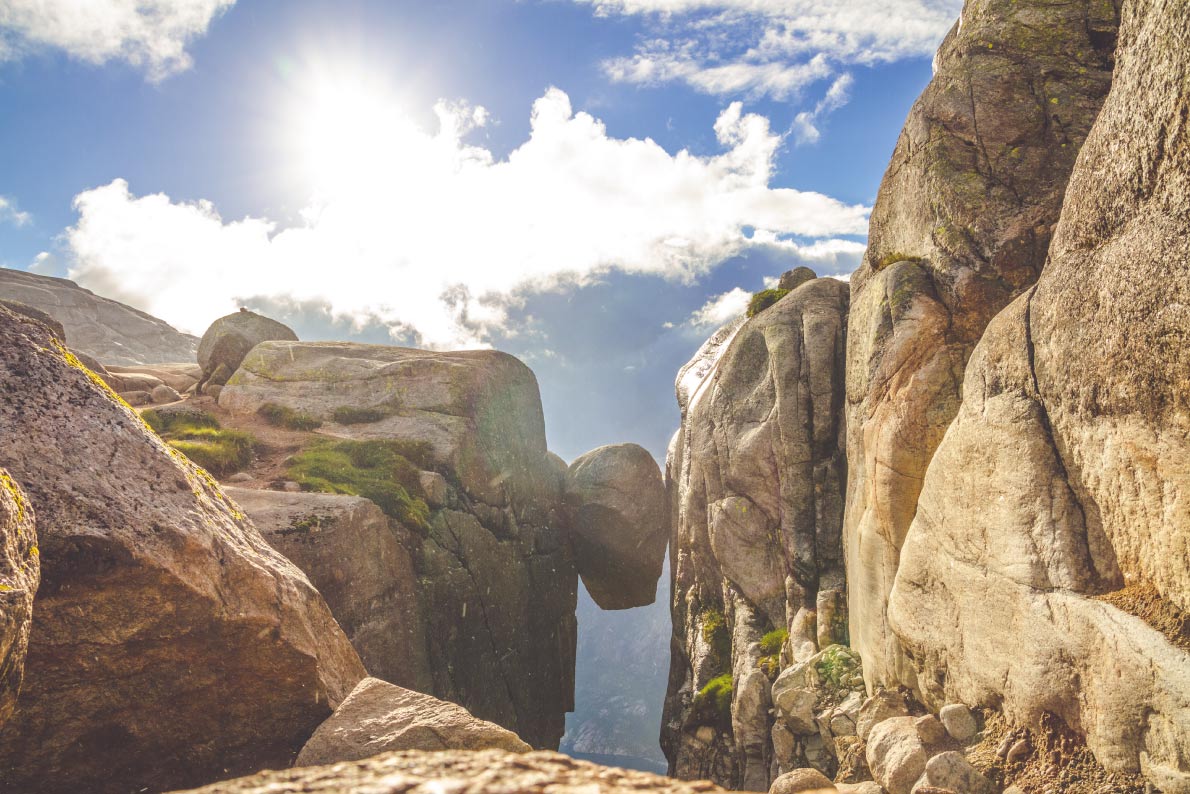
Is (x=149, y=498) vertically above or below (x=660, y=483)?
below

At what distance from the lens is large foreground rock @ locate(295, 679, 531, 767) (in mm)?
9398

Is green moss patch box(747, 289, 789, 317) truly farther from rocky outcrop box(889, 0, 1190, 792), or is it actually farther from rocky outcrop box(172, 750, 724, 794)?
rocky outcrop box(172, 750, 724, 794)

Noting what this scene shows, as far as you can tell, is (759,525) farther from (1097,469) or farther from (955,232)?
(1097,469)

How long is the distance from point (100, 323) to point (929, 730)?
125 m

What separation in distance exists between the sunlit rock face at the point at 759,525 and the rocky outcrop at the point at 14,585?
1636 cm

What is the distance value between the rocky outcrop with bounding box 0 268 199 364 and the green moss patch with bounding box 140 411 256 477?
7771cm

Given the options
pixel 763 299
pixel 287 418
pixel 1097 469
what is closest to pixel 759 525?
pixel 763 299

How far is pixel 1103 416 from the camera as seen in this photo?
31.9 feet

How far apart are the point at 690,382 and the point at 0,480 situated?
3004 centimetres

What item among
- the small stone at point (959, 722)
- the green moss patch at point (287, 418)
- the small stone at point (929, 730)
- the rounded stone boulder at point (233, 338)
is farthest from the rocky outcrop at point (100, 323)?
the small stone at point (959, 722)

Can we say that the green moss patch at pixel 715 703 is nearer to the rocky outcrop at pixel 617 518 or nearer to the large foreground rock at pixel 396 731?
the rocky outcrop at pixel 617 518

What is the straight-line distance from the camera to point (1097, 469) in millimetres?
9875

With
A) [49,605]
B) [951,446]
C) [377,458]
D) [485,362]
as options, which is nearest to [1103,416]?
[951,446]

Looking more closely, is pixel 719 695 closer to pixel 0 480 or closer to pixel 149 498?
pixel 149 498
